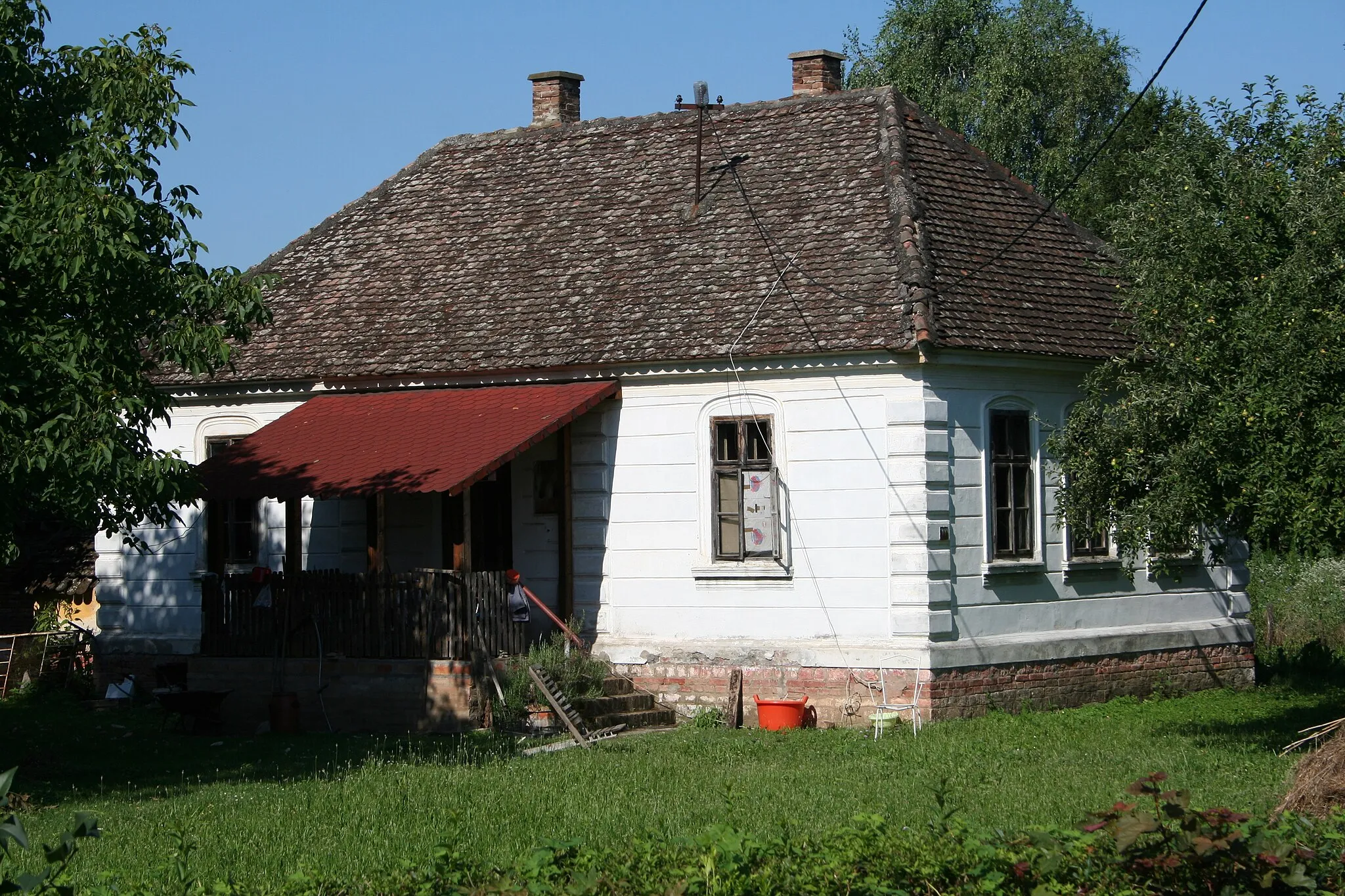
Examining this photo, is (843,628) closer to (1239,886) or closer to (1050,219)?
(1050,219)

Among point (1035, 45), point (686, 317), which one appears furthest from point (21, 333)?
point (1035, 45)

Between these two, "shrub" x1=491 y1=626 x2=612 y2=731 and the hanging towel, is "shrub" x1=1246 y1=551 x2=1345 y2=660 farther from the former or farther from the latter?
the hanging towel

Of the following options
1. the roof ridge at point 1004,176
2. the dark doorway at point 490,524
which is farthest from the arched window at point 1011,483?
the dark doorway at point 490,524

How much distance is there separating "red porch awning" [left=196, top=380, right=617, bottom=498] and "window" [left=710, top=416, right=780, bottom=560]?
5.00ft

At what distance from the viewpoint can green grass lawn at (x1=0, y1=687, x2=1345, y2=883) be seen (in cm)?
1072

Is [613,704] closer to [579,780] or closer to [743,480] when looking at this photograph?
[743,480]

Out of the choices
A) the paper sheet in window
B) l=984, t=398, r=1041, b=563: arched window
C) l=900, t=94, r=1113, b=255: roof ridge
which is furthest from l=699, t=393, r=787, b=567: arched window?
l=900, t=94, r=1113, b=255: roof ridge

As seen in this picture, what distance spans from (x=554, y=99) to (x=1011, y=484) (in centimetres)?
937

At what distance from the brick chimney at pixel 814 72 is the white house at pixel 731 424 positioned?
56 millimetres

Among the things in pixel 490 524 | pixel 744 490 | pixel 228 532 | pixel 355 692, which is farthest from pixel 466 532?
pixel 228 532

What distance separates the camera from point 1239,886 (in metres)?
7.38

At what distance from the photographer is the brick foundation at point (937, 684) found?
17250 mm

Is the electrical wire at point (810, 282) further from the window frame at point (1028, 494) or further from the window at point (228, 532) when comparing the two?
the window at point (228, 532)

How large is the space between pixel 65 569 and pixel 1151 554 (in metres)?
18.5
